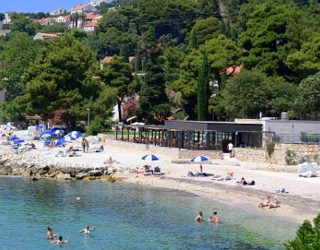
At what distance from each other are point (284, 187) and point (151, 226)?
996 cm

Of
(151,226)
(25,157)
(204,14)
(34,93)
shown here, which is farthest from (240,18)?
(151,226)

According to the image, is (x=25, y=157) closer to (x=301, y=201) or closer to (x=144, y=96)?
(x=144, y=96)

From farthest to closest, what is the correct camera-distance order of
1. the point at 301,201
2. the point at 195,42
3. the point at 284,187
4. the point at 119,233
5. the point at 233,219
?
the point at 195,42, the point at 284,187, the point at 301,201, the point at 233,219, the point at 119,233

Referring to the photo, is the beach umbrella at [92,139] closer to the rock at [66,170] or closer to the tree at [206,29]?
the rock at [66,170]

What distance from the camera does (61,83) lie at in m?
71.8

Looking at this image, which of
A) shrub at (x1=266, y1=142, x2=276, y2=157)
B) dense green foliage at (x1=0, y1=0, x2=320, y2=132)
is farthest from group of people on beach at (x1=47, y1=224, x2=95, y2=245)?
dense green foliage at (x1=0, y1=0, x2=320, y2=132)

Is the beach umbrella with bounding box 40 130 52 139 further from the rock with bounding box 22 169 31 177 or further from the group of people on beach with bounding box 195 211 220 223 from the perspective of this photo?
the group of people on beach with bounding box 195 211 220 223

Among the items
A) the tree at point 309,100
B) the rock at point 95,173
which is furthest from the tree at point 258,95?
the rock at point 95,173

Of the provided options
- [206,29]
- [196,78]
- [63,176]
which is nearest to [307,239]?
[63,176]

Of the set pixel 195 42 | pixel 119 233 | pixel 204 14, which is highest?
pixel 204 14

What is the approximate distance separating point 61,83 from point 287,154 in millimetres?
32129

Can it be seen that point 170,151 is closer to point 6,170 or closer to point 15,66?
point 6,170

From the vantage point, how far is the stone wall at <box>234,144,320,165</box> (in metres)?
45.4

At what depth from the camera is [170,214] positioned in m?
34.2
